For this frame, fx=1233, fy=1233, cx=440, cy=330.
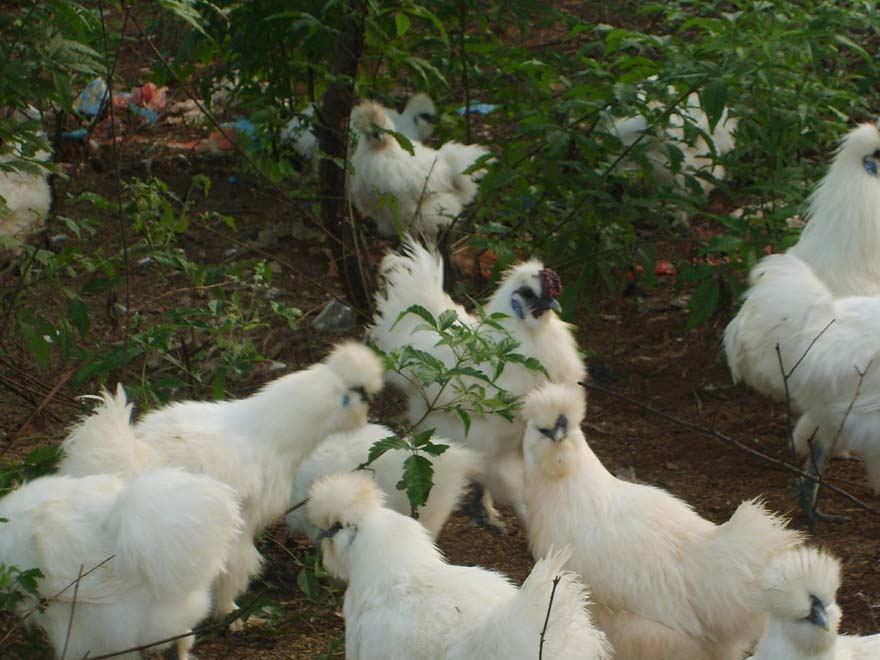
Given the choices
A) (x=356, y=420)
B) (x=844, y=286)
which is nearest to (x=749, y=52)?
(x=844, y=286)

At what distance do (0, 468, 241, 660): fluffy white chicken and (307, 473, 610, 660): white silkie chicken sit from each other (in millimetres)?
369

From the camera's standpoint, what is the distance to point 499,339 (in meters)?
5.31

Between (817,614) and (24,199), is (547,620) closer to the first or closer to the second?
(817,614)

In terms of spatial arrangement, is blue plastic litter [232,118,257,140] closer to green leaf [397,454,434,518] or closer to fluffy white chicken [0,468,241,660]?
green leaf [397,454,434,518]

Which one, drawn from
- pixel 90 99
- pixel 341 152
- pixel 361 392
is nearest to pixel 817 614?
pixel 361 392

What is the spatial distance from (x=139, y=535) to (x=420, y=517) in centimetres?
131

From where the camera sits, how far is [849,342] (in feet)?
16.9

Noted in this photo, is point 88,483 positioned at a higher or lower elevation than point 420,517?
higher

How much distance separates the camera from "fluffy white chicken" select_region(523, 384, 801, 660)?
4.05 m

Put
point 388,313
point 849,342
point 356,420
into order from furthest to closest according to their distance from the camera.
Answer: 1. point 388,313
2. point 849,342
3. point 356,420

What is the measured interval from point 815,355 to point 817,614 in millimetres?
1943

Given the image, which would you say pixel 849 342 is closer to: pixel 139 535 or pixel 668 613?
pixel 668 613

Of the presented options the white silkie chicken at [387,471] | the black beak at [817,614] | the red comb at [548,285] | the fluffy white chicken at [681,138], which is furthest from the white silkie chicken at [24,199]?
the black beak at [817,614]

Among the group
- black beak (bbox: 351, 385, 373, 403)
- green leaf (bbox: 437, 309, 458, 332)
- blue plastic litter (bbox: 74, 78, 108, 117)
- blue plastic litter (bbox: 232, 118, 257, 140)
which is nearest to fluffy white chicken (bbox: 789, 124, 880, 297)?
green leaf (bbox: 437, 309, 458, 332)
